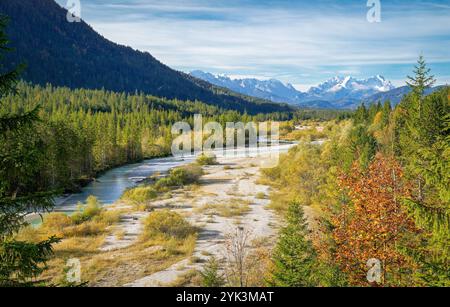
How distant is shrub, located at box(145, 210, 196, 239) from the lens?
28734 mm

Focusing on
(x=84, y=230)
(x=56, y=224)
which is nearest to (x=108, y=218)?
(x=84, y=230)

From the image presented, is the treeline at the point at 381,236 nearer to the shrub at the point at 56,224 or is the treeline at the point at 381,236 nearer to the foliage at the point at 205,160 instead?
the shrub at the point at 56,224

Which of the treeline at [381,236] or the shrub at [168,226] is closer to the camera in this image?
the treeline at [381,236]

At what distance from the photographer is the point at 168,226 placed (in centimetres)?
2952

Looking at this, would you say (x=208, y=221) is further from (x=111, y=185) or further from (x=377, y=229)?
(x=111, y=185)

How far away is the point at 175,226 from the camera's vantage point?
1163 inches

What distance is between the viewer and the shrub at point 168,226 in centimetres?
2873

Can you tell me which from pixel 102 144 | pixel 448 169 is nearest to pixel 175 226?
pixel 448 169

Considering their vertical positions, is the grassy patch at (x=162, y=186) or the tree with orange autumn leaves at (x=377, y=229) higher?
the tree with orange autumn leaves at (x=377, y=229)

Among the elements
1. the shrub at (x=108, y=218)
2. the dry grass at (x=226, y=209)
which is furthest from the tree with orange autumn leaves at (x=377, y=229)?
the shrub at (x=108, y=218)

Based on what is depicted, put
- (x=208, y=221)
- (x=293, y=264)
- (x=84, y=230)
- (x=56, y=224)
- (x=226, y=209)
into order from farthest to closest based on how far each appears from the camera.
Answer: (x=226, y=209) → (x=208, y=221) → (x=56, y=224) → (x=84, y=230) → (x=293, y=264)
